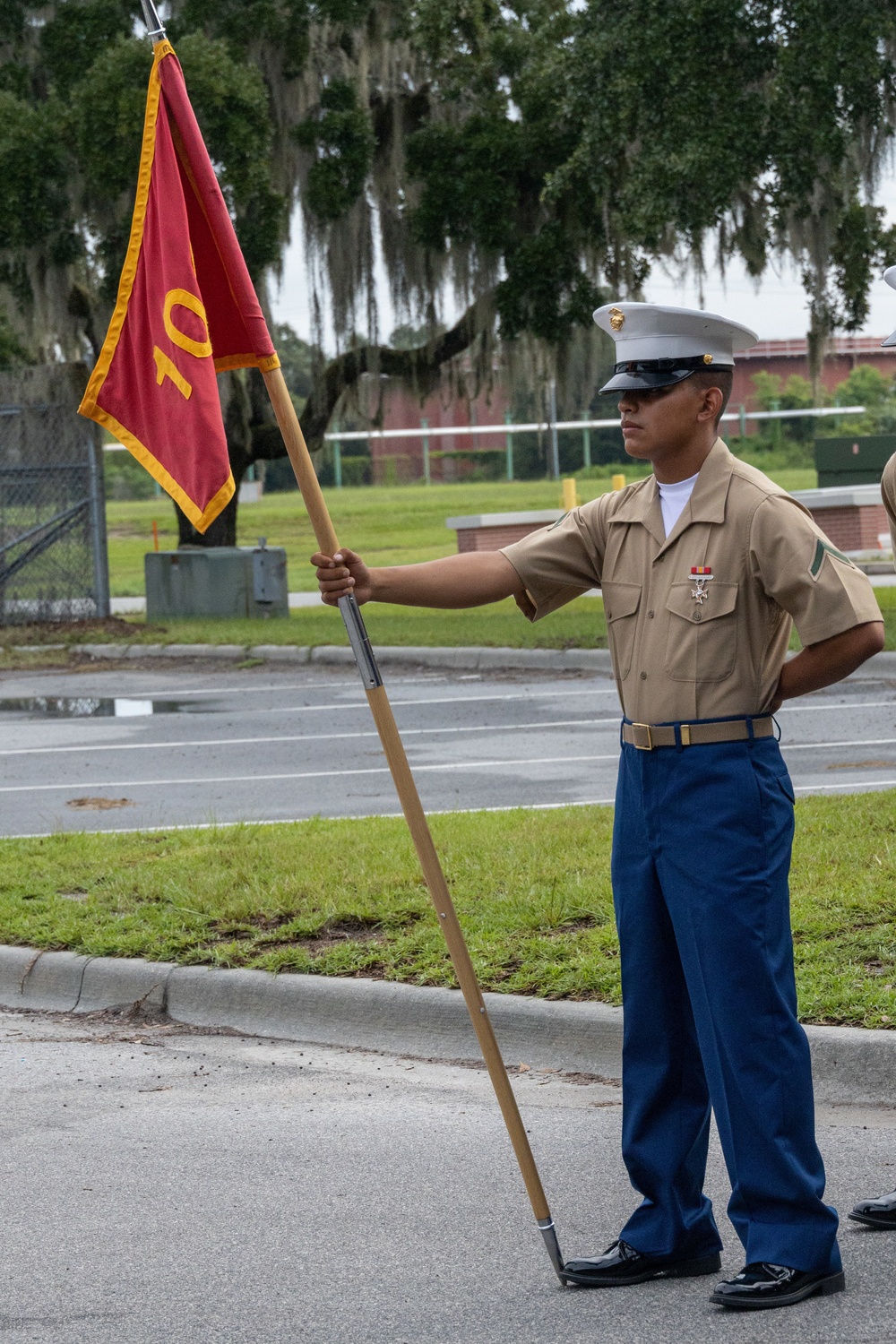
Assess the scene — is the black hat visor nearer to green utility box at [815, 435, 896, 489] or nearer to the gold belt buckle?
the gold belt buckle

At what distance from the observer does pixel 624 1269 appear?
371cm

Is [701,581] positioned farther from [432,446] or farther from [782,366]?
[782,366]

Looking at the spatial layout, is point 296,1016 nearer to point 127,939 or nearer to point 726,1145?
point 127,939

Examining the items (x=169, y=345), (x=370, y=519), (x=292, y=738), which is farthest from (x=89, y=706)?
(x=370, y=519)

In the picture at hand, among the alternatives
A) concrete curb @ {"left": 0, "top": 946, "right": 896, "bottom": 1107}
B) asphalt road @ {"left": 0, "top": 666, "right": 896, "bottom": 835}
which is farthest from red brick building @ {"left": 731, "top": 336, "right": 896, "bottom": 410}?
concrete curb @ {"left": 0, "top": 946, "right": 896, "bottom": 1107}

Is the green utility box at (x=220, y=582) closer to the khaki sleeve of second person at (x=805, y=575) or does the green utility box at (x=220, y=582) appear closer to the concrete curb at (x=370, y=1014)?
the concrete curb at (x=370, y=1014)

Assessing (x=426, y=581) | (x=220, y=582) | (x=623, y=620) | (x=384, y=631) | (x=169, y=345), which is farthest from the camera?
(x=220, y=582)

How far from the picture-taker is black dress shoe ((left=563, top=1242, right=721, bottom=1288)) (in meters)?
3.71

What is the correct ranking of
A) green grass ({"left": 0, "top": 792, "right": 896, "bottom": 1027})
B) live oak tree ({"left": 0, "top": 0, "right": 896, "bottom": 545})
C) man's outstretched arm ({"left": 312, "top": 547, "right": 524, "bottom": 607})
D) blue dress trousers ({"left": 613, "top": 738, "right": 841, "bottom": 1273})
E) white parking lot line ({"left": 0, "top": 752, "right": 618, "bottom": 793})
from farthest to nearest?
live oak tree ({"left": 0, "top": 0, "right": 896, "bottom": 545}), white parking lot line ({"left": 0, "top": 752, "right": 618, "bottom": 793}), green grass ({"left": 0, "top": 792, "right": 896, "bottom": 1027}), man's outstretched arm ({"left": 312, "top": 547, "right": 524, "bottom": 607}), blue dress trousers ({"left": 613, "top": 738, "right": 841, "bottom": 1273})

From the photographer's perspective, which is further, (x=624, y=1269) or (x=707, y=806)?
(x=624, y=1269)

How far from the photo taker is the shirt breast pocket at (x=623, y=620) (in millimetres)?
3666

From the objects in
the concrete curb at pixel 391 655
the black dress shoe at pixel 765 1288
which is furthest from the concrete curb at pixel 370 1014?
the concrete curb at pixel 391 655

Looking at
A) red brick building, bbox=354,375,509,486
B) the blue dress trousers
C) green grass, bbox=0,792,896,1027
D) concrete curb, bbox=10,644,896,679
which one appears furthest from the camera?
red brick building, bbox=354,375,509,486

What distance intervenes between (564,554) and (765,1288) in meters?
1.61
